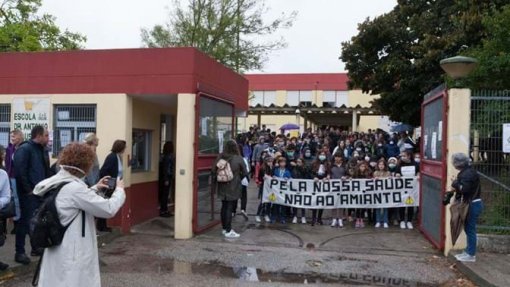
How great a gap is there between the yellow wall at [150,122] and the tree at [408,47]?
9.80 meters

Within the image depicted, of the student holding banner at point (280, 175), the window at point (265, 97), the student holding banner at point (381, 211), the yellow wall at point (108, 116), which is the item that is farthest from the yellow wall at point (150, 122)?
the window at point (265, 97)

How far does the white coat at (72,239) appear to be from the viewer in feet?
12.5

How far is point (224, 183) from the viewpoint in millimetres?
9703

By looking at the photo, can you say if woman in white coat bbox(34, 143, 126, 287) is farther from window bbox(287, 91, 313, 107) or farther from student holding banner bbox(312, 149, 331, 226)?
window bbox(287, 91, 313, 107)

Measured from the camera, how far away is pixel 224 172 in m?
9.69

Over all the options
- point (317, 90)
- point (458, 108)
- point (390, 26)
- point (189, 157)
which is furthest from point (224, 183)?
point (317, 90)

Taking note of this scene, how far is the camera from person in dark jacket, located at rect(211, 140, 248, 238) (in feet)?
31.8

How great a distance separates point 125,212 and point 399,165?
6102 millimetres

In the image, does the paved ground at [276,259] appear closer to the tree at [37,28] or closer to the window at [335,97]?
the tree at [37,28]

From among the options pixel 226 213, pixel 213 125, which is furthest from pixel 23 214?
pixel 213 125

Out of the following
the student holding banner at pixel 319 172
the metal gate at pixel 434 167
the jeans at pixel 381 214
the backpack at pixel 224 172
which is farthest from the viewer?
the student holding banner at pixel 319 172

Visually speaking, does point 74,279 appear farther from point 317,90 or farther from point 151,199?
point 317,90

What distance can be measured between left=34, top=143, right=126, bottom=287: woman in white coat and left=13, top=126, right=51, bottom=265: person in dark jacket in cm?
332

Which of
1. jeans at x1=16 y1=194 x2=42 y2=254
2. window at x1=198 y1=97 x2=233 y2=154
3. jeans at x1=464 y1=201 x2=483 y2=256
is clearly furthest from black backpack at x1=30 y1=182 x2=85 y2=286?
window at x1=198 y1=97 x2=233 y2=154
